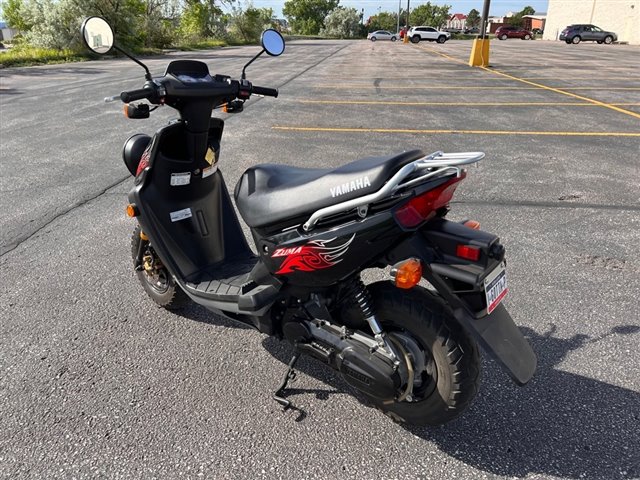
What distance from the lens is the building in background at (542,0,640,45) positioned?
37594 millimetres

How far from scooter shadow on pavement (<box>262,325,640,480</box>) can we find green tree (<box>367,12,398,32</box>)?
3780 inches

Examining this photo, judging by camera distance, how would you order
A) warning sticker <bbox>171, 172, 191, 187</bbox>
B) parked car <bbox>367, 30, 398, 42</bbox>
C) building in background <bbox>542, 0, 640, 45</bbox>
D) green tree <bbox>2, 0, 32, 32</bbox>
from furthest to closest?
parked car <bbox>367, 30, 398, 42</bbox>, building in background <bbox>542, 0, 640, 45</bbox>, green tree <bbox>2, 0, 32, 32</bbox>, warning sticker <bbox>171, 172, 191, 187</bbox>

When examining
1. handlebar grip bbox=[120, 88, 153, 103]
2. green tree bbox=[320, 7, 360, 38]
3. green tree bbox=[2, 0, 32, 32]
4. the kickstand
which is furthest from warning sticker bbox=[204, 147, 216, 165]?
green tree bbox=[320, 7, 360, 38]

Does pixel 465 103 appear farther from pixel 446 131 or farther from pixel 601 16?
pixel 601 16

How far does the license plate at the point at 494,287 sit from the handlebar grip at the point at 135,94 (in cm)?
179

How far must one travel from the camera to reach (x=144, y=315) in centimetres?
318

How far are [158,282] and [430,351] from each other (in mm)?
1875

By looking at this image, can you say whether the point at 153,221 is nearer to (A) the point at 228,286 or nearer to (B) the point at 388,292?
(A) the point at 228,286

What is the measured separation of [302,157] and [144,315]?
151 inches

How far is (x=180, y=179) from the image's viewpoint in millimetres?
2871

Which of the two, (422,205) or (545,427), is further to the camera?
(545,427)

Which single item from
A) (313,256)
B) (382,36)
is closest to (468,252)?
(313,256)

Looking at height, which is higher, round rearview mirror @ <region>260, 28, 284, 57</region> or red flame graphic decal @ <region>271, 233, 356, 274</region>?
round rearview mirror @ <region>260, 28, 284, 57</region>

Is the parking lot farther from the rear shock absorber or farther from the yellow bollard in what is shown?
the yellow bollard
